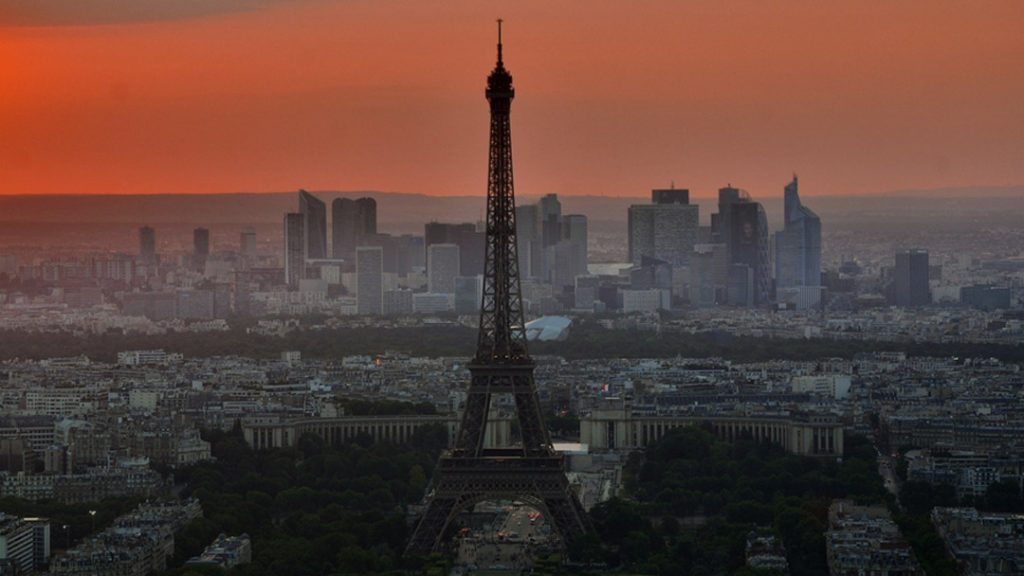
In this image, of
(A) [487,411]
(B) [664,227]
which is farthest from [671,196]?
(A) [487,411]

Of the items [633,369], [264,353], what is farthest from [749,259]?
[633,369]

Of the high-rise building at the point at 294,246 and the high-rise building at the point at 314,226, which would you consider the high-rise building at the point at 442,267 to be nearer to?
the high-rise building at the point at 294,246

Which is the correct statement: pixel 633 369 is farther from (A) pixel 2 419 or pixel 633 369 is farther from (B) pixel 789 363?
(A) pixel 2 419

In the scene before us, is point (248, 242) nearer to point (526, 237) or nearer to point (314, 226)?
point (314, 226)

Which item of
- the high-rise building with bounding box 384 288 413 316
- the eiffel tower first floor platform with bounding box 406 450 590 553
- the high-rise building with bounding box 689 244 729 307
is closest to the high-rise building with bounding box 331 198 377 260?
the high-rise building with bounding box 384 288 413 316

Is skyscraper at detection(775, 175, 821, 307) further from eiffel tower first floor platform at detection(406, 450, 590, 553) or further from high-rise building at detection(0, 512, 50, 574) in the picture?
high-rise building at detection(0, 512, 50, 574)

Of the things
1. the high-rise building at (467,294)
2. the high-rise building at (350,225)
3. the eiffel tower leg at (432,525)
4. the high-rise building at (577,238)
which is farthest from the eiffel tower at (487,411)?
the high-rise building at (350,225)
